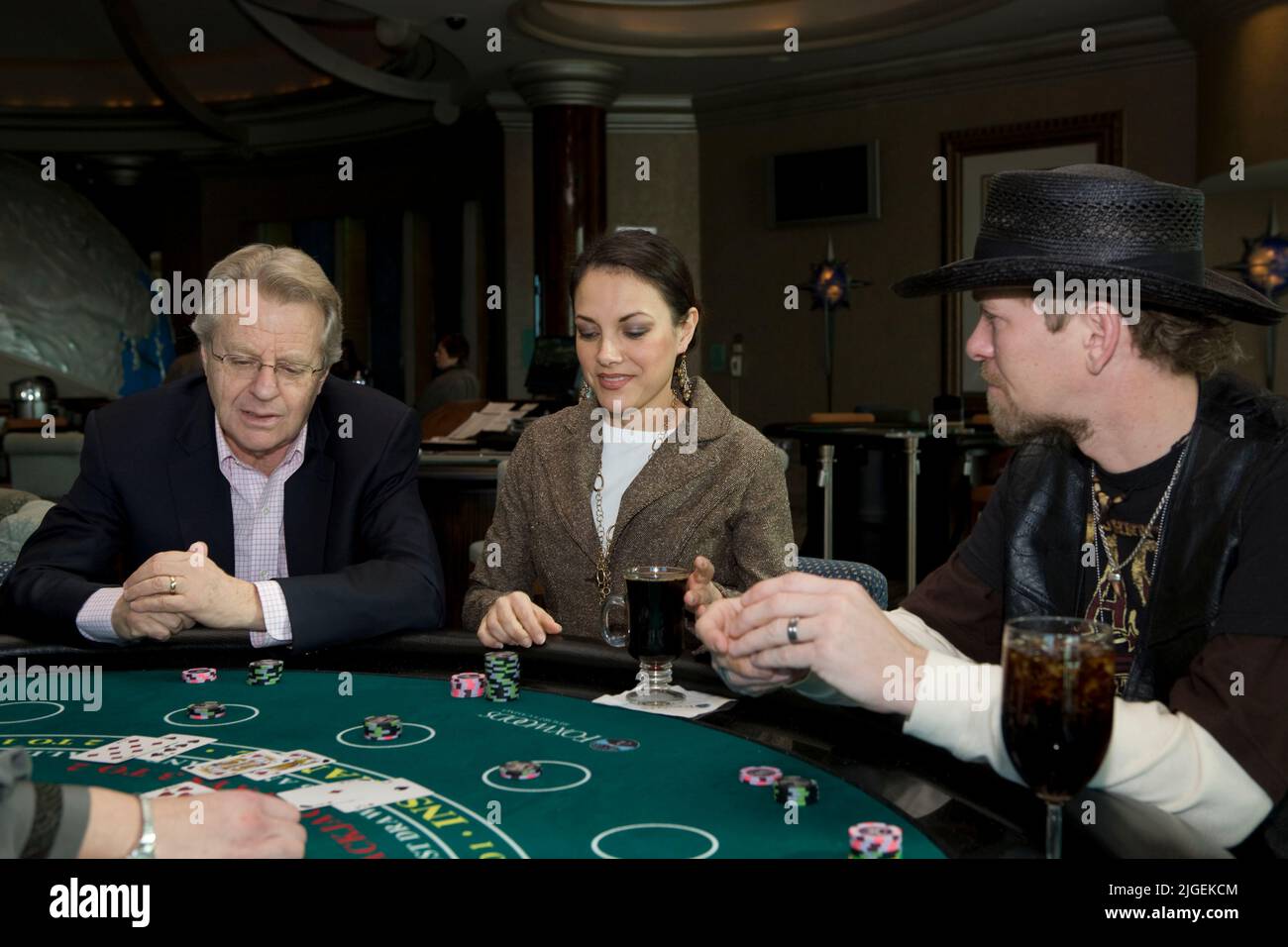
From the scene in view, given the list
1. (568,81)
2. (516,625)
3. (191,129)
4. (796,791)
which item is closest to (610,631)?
(516,625)

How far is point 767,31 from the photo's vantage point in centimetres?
768

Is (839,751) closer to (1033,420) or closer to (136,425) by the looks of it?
(1033,420)

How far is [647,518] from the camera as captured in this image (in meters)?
2.39

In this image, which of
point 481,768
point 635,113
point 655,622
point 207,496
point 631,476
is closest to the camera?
point 481,768

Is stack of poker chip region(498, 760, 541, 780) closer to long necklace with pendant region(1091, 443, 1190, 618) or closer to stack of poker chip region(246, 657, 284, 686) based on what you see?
stack of poker chip region(246, 657, 284, 686)

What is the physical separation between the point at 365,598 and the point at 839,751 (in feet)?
2.87

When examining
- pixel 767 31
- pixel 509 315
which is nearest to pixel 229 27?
pixel 509 315

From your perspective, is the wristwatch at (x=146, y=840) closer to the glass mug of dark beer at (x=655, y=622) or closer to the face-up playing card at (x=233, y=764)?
the face-up playing card at (x=233, y=764)

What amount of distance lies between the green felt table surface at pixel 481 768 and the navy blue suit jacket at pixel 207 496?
1.65ft

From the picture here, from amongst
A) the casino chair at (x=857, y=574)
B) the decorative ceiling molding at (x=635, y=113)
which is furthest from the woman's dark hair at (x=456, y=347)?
the casino chair at (x=857, y=574)

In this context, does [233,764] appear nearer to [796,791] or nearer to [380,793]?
[380,793]

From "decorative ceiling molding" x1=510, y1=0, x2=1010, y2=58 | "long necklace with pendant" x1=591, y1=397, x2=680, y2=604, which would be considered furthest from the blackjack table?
"decorative ceiling molding" x1=510, y1=0, x2=1010, y2=58

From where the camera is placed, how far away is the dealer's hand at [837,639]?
1.26 m

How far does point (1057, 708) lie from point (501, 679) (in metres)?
0.79
